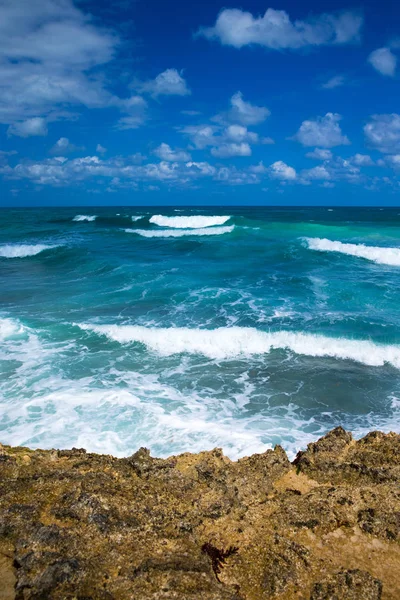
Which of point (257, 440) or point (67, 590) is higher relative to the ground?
point (67, 590)

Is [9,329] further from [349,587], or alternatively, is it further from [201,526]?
[349,587]

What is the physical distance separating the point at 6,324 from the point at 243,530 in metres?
10.8

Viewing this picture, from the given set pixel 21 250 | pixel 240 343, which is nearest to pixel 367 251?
pixel 240 343

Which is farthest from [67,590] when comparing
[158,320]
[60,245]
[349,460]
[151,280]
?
[60,245]

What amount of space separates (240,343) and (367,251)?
18.3 meters

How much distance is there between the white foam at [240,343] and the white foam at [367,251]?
1491 centimetres

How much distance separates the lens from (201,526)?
3.78m

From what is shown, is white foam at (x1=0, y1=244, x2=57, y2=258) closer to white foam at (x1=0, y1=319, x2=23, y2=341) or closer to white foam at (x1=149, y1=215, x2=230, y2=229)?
white foam at (x1=0, y1=319, x2=23, y2=341)

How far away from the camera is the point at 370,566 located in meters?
3.38

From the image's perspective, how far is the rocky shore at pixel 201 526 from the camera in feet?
10.1

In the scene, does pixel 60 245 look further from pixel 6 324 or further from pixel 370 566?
pixel 370 566

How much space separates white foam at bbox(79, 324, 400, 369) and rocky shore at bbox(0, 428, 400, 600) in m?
5.63

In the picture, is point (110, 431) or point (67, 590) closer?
point (67, 590)

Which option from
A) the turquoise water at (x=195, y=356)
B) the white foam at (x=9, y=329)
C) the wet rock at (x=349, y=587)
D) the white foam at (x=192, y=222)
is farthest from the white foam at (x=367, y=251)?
the wet rock at (x=349, y=587)
